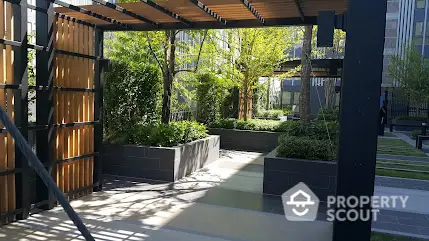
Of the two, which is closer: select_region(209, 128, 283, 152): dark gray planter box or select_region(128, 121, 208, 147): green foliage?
select_region(128, 121, 208, 147): green foliage

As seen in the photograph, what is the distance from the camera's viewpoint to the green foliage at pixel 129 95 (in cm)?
805

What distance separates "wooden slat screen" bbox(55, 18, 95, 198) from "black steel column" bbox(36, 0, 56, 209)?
0.65 ft

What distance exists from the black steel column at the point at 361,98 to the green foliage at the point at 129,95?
5.64 metres

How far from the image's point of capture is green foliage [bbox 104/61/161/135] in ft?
26.4

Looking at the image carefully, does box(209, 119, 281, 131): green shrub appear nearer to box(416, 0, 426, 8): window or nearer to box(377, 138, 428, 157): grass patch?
box(377, 138, 428, 157): grass patch

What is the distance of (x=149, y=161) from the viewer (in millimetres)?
7648

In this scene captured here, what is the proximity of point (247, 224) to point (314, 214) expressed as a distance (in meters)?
1.29

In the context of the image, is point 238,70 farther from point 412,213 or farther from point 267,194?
point 412,213

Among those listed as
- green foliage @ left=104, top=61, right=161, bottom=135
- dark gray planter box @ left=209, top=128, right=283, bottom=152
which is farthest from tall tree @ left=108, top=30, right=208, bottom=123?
dark gray planter box @ left=209, top=128, right=283, bottom=152

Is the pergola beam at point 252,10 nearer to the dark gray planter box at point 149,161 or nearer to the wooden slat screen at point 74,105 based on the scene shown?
the wooden slat screen at point 74,105

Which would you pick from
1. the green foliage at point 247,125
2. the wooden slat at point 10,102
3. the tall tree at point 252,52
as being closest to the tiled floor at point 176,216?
Answer: the wooden slat at point 10,102

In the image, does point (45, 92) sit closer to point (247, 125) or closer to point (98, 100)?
point (98, 100)

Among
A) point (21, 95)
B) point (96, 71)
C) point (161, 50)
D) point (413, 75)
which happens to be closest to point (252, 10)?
point (96, 71)

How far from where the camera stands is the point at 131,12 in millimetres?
5785
